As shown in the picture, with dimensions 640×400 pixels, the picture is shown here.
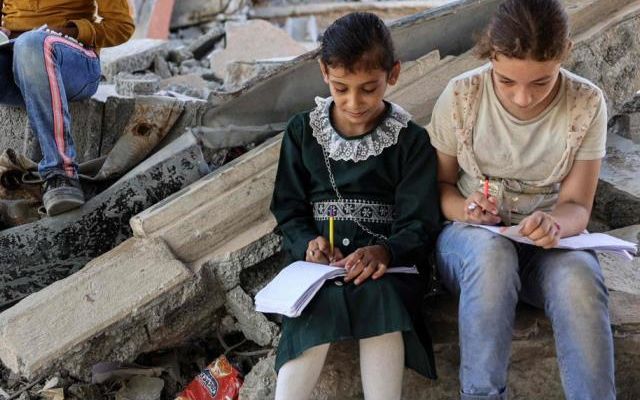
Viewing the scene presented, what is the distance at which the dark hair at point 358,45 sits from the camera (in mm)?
2373

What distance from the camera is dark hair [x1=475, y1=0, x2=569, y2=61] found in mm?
2182

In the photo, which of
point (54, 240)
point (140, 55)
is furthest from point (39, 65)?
point (140, 55)

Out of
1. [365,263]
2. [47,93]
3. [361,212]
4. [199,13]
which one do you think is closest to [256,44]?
[199,13]

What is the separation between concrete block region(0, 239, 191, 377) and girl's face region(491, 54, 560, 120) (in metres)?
1.13

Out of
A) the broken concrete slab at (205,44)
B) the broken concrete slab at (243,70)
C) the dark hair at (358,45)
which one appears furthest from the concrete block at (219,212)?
the broken concrete slab at (205,44)

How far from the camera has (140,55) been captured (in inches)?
248

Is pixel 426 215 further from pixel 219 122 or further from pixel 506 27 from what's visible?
pixel 219 122

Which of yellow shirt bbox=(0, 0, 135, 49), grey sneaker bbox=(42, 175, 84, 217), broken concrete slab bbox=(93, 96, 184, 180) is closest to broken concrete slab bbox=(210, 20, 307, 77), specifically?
yellow shirt bbox=(0, 0, 135, 49)

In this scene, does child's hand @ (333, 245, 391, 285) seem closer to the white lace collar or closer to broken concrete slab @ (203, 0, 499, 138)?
the white lace collar

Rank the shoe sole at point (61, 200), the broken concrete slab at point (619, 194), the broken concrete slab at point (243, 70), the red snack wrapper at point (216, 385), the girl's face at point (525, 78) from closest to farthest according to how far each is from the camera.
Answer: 1. the girl's face at point (525, 78)
2. the red snack wrapper at point (216, 385)
3. the shoe sole at point (61, 200)
4. the broken concrete slab at point (619, 194)
5. the broken concrete slab at point (243, 70)

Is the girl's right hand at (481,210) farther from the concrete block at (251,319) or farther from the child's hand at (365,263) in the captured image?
the concrete block at (251,319)

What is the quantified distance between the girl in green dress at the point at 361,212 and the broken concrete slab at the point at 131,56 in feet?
11.3

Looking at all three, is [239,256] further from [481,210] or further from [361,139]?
[481,210]

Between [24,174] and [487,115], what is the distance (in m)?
1.71
